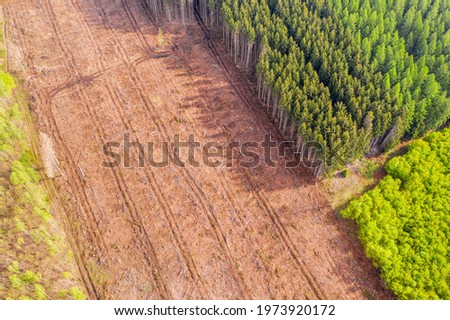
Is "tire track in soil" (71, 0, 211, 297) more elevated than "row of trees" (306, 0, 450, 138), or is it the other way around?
"row of trees" (306, 0, 450, 138)

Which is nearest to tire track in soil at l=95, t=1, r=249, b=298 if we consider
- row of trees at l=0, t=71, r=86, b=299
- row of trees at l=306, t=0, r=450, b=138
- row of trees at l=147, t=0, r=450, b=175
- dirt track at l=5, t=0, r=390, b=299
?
dirt track at l=5, t=0, r=390, b=299

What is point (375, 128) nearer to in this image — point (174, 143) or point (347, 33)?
point (347, 33)

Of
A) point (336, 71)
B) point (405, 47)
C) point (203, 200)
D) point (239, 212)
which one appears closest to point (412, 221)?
point (239, 212)

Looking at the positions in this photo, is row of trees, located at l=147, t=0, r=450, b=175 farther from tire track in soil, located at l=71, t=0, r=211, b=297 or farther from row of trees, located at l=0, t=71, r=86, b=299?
row of trees, located at l=0, t=71, r=86, b=299

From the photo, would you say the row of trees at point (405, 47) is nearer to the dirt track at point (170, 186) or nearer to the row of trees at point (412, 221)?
the row of trees at point (412, 221)

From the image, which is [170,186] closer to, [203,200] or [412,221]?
[203,200]

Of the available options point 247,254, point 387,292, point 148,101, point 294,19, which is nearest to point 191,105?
point 148,101

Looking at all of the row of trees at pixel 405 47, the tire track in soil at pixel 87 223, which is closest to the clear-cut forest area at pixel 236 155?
the tire track in soil at pixel 87 223
